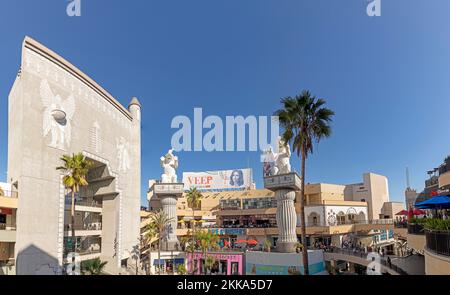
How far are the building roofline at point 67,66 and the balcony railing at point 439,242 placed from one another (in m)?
27.2

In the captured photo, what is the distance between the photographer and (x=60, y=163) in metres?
24.0

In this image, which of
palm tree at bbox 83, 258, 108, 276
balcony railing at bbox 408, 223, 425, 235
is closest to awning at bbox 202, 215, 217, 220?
palm tree at bbox 83, 258, 108, 276

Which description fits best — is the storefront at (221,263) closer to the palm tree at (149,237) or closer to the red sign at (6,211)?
the palm tree at (149,237)

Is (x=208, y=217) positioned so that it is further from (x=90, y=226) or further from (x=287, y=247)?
(x=287, y=247)

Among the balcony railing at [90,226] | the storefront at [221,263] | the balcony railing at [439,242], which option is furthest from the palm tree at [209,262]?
the balcony railing at [439,242]

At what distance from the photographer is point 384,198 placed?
5597cm

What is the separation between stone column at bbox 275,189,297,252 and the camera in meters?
29.5

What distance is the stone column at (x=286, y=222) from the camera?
2948 centimetres

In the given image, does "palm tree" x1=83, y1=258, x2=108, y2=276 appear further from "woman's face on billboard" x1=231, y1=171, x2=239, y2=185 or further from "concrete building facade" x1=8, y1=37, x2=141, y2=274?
"woman's face on billboard" x1=231, y1=171, x2=239, y2=185

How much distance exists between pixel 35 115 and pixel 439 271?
25488mm

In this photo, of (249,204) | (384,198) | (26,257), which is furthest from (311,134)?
(384,198)

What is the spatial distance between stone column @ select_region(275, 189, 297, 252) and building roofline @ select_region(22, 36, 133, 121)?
21.4 metres

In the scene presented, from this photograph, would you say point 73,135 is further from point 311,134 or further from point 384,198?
point 384,198
